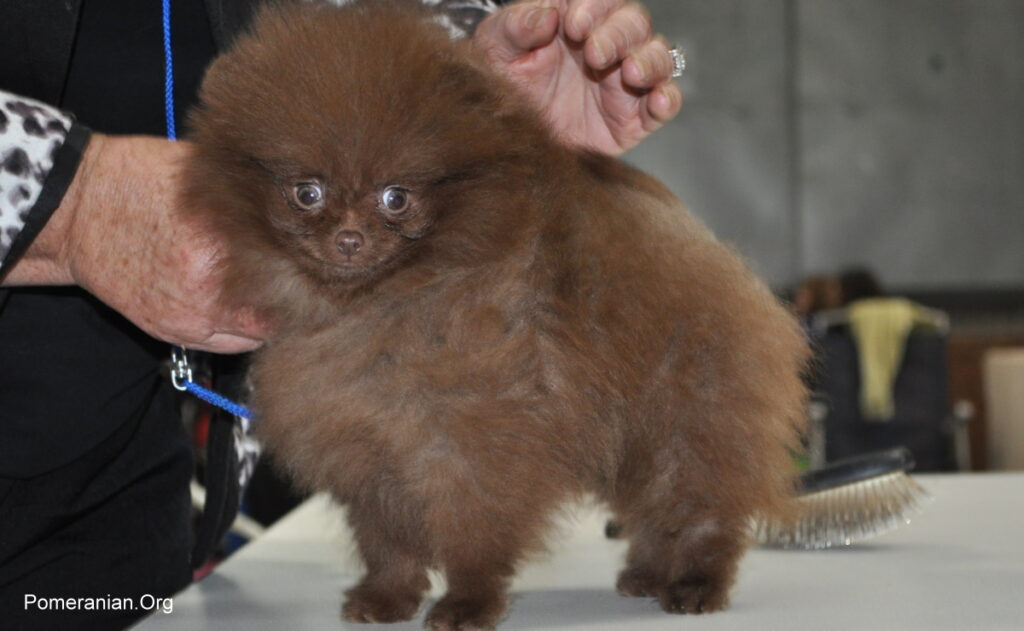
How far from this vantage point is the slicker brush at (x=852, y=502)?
1.61 metres

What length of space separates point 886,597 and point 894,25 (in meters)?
6.98

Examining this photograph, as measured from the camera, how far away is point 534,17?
132 centimetres

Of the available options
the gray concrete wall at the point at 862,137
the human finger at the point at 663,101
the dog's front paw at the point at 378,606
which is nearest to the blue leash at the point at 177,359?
the dog's front paw at the point at 378,606

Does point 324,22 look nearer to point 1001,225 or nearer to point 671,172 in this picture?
point 671,172

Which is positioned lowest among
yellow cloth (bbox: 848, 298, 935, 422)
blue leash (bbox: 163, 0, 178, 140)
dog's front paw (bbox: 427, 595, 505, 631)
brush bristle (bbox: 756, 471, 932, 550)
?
dog's front paw (bbox: 427, 595, 505, 631)

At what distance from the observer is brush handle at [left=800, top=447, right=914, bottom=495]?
1653mm

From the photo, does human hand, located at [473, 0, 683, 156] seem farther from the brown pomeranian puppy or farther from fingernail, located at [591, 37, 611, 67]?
the brown pomeranian puppy

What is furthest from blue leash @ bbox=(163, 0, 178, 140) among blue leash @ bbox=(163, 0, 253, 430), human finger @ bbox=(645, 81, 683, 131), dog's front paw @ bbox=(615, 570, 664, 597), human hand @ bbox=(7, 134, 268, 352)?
dog's front paw @ bbox=(615, 570, 664, 597)

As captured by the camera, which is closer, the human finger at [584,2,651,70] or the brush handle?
the human finger at [584,2,651,70]

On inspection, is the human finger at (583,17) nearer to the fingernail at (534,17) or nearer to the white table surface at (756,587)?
the fingernail at (534,17)

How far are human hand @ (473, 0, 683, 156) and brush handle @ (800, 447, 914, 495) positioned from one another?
1.95 feet

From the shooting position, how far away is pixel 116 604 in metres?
1.52

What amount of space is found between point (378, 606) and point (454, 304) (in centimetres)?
38

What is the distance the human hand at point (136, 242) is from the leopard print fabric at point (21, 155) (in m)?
0.04
